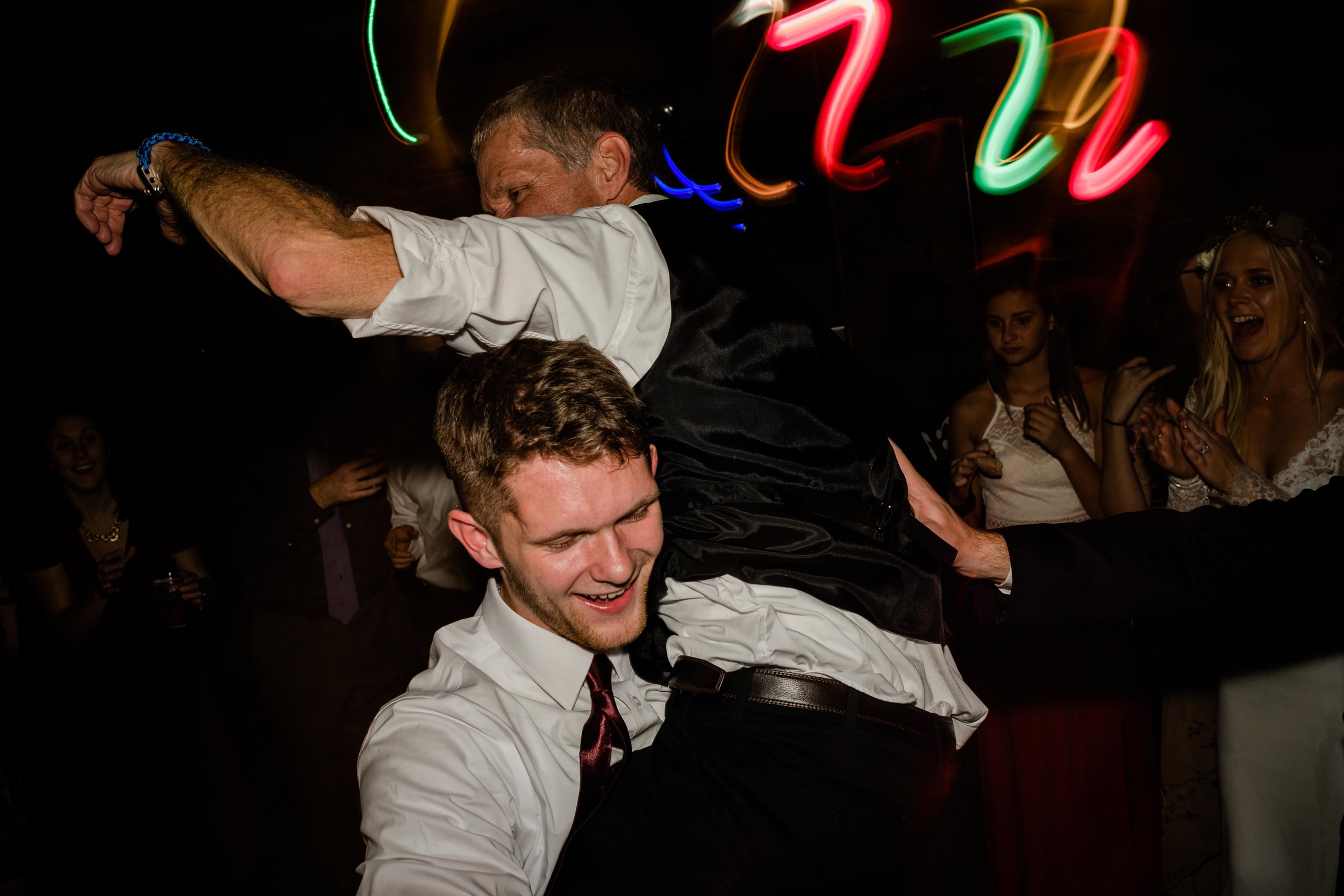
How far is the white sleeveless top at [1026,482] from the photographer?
3.09 metres

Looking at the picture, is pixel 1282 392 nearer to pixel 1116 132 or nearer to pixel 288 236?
pixel 288 236

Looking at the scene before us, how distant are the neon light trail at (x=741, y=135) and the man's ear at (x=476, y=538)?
403cm

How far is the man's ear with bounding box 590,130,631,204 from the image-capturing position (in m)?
1.71

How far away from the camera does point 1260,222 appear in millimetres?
2617

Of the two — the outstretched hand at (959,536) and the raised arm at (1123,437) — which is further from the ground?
the raised arm at (1123,437)

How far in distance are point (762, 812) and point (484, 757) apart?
501mm

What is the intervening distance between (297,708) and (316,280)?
3.00 m

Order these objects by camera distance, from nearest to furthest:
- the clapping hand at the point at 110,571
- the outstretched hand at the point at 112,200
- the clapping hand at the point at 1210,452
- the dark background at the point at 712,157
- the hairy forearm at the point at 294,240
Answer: the hairy forearm at the point at 294,240 < the outstretched hand at the point at 112,200 < the clapping hand at the point at 1210,452 < the clapping hand at the point at 110,571 < the dark background at the point at 712,157

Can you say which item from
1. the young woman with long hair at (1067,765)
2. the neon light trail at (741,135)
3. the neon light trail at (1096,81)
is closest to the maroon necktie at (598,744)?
the young woman with long hair at (1067,765)

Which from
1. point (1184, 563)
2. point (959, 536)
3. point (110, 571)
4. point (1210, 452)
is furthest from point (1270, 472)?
point (110, 571)

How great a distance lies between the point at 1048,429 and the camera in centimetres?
307

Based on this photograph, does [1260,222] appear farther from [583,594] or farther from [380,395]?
[380,395]

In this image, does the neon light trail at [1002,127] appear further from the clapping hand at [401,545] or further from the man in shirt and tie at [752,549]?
the man in shirt and tie at [752,549]

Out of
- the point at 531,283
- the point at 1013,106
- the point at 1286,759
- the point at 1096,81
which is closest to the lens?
the point at 531,283
